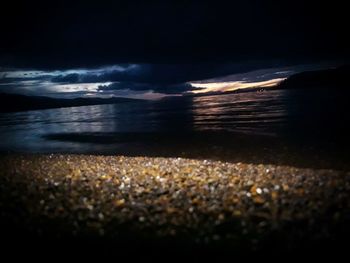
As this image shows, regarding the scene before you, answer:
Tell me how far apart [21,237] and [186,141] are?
70.3ft

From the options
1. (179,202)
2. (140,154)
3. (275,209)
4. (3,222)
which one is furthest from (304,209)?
(140,154)

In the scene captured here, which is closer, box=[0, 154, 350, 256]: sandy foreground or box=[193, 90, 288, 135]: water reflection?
box=[0, 154, 350, 256]: sandy foreground

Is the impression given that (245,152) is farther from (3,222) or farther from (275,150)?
(3,222)

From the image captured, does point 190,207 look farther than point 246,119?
No

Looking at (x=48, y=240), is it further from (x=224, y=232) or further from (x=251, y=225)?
(x=251, y=225)

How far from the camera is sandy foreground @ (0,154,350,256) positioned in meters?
6.15

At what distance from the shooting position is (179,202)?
783 cm

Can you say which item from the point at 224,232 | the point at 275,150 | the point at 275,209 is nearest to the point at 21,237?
the point at 224,232

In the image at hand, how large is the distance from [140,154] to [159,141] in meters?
6.44

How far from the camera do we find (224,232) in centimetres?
629

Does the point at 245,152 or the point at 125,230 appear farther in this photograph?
the point at 245,152

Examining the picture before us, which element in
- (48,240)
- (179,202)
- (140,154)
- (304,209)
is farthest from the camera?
(140,154)

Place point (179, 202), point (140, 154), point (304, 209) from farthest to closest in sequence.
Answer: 1. point (140, 154)
2. point (179, 202)
3. point (304, 209)

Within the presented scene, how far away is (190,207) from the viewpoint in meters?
7.46
